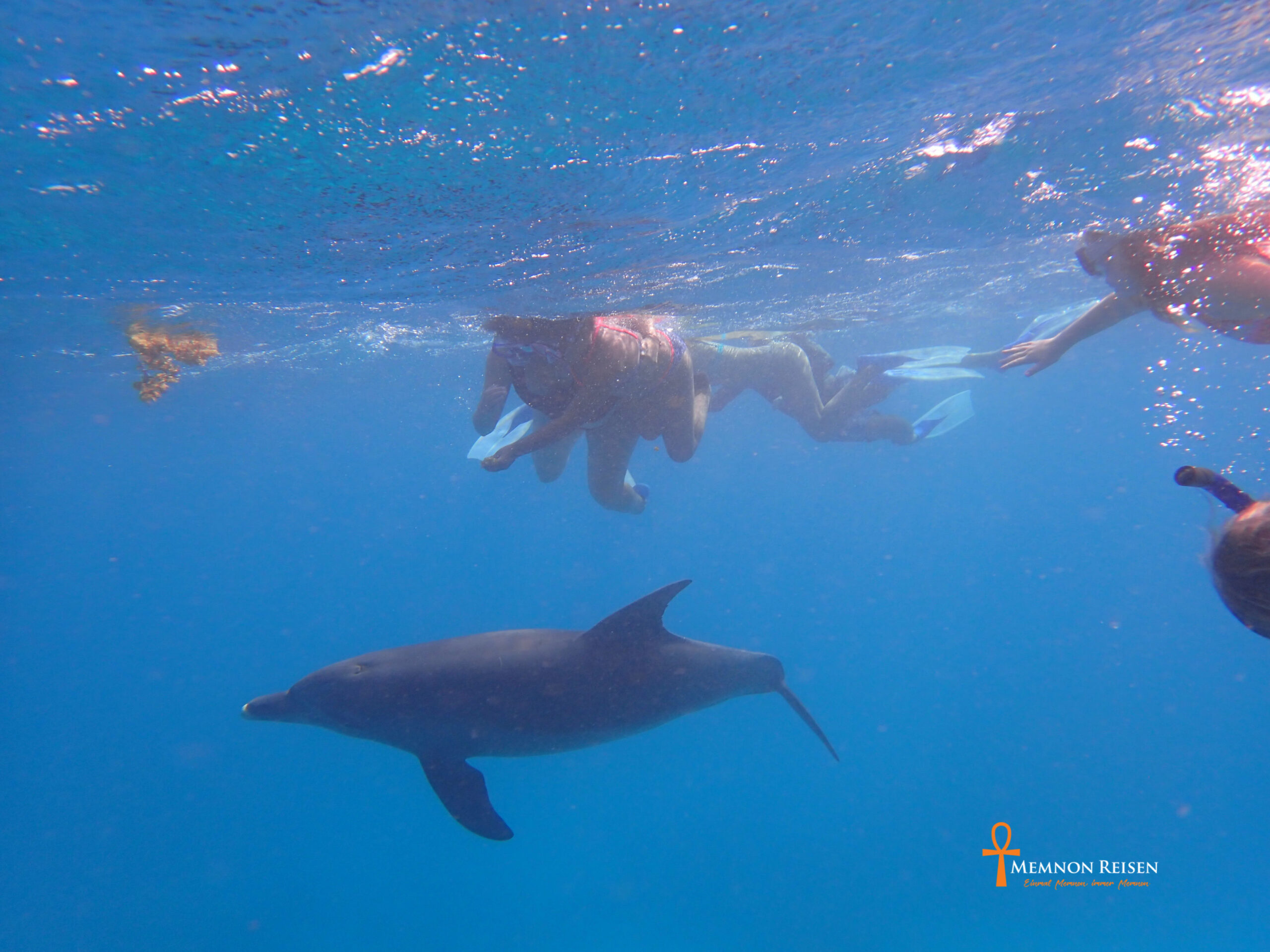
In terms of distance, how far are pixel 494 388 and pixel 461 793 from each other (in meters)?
4.98

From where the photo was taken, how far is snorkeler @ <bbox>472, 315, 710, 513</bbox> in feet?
22.7

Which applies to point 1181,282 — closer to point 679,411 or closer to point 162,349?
point 679,411

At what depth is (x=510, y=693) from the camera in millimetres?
5492

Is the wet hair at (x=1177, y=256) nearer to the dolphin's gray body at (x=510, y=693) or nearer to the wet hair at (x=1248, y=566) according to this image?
the wet hair at (x=1248, y=566)

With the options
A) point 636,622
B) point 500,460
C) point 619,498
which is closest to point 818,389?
point 619,498

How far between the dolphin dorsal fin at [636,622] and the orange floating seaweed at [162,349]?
1120 centimetres

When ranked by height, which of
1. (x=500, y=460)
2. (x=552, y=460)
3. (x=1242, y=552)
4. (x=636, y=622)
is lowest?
(x=636, y=622)

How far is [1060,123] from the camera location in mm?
6953

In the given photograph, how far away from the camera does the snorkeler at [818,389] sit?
12.3 m

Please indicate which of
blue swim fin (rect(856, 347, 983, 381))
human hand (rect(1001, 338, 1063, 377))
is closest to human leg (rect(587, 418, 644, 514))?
human hand (rect(1001, 338, 1063, 377))

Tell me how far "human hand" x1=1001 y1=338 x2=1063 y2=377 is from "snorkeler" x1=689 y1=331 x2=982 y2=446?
5.94 metres

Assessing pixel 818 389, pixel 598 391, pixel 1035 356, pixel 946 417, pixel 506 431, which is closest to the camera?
pixel 1035 356

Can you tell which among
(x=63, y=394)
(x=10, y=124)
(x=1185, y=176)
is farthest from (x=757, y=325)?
(x=63, y=394)

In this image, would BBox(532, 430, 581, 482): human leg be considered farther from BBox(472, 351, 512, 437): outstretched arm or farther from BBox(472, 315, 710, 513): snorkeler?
BBox(472, 351, 512, 437): outstretched arm
